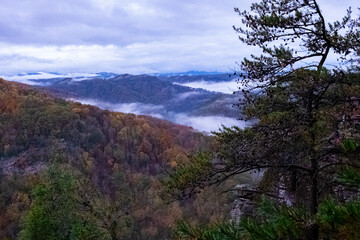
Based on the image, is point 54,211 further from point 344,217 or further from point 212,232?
point 344,217

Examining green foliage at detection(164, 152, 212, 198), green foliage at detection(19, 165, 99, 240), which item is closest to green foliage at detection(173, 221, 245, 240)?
green foliage at detection(164, 152, 212, 198)

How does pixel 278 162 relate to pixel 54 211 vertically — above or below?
above

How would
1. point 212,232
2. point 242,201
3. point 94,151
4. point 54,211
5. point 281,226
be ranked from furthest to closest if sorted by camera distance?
point 94,151
point 54,211
point 242,201
point 212,232
point 281,226

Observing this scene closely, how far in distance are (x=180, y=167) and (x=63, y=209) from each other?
39.9ft

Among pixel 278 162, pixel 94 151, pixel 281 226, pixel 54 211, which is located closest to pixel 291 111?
pixel 278 162

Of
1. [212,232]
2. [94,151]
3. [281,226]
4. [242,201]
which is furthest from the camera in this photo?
[94,151]

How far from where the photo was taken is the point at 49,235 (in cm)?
1698

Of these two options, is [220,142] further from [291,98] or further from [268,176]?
[291,98]

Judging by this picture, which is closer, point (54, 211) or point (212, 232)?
point (212, 232)

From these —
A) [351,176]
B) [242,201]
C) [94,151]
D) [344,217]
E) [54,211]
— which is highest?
[351,176]

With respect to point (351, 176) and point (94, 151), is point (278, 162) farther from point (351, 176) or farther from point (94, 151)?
point (94, 151)

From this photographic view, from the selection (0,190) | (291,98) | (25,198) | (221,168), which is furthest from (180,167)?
(0,190)

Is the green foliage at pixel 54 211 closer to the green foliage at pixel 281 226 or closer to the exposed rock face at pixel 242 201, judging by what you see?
the exposed rock face at pixel 242 201

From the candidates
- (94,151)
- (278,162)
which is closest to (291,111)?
(278,162)
